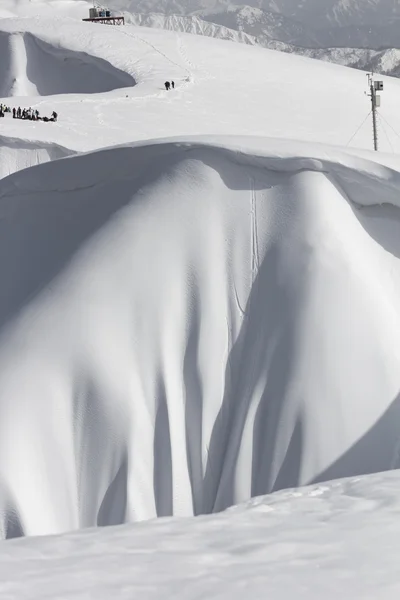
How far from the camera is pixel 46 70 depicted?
4062 centimetres

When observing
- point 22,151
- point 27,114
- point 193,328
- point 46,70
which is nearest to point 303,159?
point 193,328

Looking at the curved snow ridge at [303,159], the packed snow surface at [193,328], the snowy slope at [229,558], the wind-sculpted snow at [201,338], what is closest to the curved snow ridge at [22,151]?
the packed snow surface at [193,328]

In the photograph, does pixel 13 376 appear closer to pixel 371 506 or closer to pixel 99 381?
pixel 99 381

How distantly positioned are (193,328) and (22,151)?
47.4 ft

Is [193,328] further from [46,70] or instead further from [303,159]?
[46,70]

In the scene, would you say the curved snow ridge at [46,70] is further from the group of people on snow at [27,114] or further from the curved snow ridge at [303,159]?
the curved snow ridge at [303,159]

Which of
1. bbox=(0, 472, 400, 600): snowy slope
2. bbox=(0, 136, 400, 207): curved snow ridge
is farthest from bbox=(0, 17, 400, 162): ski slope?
bbox=(0, 472, 400, 600): snowy slope

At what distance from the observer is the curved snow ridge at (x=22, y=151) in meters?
24.8

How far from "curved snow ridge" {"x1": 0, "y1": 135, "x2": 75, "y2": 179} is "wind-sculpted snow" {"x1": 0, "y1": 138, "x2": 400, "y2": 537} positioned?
12574 millimetres

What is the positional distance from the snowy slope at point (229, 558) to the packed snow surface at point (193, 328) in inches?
176

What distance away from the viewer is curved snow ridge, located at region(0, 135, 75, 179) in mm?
24750

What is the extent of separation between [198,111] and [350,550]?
2665 cm

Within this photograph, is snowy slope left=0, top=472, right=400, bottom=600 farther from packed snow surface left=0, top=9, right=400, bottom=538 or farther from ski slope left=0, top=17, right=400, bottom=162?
ski slope left=0, top=17, right=400, bottom=162

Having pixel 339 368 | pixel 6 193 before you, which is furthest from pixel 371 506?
pixel 6 193
